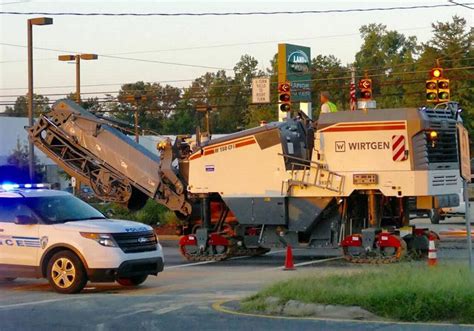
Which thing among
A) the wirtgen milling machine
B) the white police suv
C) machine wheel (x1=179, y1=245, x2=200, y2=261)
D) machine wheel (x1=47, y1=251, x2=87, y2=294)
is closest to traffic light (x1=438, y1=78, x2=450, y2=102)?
the wirtgen milling machine

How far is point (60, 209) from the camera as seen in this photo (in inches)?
599

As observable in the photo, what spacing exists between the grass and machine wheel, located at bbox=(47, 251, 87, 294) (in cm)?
320

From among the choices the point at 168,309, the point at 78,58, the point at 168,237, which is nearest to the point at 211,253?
the point at 168,237

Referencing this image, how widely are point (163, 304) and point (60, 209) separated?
3492 mm

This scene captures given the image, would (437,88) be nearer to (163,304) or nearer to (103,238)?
(103,238)

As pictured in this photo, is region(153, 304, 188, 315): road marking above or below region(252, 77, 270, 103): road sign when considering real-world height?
below

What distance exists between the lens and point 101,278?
550 inches

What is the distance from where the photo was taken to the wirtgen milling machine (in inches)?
703

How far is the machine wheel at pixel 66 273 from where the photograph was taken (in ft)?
46.0

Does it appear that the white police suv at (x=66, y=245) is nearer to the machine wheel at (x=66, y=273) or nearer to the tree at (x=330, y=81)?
the machine wheel at (x=66, y=273)

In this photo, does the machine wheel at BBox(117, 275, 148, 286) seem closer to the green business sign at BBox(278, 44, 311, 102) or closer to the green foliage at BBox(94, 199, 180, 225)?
the green foliage at BBox(94, 199, 180, 225)

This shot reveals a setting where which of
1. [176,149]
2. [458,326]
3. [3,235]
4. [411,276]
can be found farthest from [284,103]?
[458,326]

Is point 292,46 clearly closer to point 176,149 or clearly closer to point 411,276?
point 176,149

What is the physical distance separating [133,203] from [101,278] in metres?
7.91
